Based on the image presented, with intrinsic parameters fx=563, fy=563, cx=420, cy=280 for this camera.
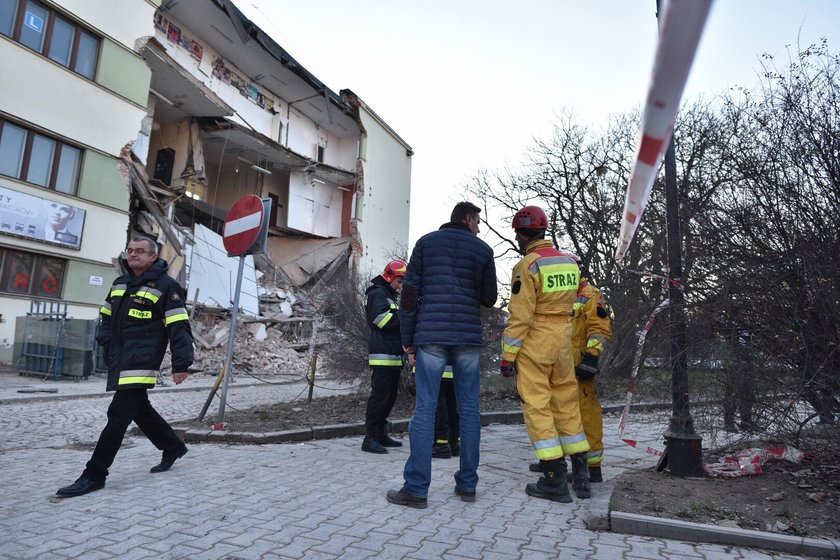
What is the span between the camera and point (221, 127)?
79.8ft

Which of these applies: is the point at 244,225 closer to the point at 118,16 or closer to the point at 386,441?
the point at 386,441

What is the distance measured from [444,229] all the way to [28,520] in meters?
3.14

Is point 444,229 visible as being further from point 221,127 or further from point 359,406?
point 221,127

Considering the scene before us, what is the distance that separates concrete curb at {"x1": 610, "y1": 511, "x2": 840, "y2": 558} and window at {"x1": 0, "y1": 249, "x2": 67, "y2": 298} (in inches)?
657

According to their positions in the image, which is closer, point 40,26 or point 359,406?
point 359,406

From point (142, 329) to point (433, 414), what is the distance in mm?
2261

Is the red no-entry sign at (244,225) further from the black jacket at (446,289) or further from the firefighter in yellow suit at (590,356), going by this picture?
the firefighter in yellow suit at (590,356)

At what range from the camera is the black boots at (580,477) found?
407 centimetres

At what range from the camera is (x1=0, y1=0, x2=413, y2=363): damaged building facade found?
15680 millimetres

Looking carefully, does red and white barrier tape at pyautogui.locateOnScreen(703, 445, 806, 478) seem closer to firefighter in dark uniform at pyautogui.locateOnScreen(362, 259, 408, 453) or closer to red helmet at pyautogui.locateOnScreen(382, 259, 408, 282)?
firefighter in dark uniform at pyautogui.locateOnScreen(362, 259, 408, 453)

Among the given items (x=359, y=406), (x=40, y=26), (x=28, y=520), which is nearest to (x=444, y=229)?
(x=28, y=520)

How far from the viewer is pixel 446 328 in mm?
3934

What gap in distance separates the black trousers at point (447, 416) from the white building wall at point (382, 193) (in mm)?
25286

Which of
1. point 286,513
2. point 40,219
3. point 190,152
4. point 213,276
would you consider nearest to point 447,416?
point 286,513
